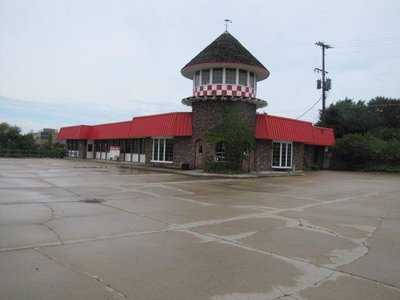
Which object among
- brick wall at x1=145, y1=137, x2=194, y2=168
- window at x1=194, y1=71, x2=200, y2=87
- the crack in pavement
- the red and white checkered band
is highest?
window at x1=194, y1=71, x2=200, y2=87

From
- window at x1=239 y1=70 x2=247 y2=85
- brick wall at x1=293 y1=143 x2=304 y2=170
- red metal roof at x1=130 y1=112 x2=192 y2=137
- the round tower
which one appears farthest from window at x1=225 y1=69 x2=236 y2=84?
brick wall at x1=293 y1=143 x2=304 y2=170

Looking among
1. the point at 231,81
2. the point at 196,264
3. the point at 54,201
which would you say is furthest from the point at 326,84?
the point at 196,264

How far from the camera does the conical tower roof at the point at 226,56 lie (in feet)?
88.9

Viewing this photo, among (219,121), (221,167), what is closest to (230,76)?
(219,121)

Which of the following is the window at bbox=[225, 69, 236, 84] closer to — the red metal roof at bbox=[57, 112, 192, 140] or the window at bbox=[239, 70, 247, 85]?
the window at bbox=[239, 70, 247, 85]

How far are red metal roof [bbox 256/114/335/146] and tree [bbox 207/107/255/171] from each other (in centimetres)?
213

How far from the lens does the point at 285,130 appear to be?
2984cm

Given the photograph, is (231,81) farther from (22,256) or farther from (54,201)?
(22,256)

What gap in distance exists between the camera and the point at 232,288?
199 inches

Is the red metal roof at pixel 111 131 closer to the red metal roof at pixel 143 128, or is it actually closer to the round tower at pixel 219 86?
the red metal roof at pixel 143 128

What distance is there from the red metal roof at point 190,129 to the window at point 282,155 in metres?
0.79

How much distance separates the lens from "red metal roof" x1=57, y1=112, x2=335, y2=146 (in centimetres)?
2884

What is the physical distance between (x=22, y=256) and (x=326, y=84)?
140 ft

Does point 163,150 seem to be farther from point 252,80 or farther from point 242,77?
point 252,80
